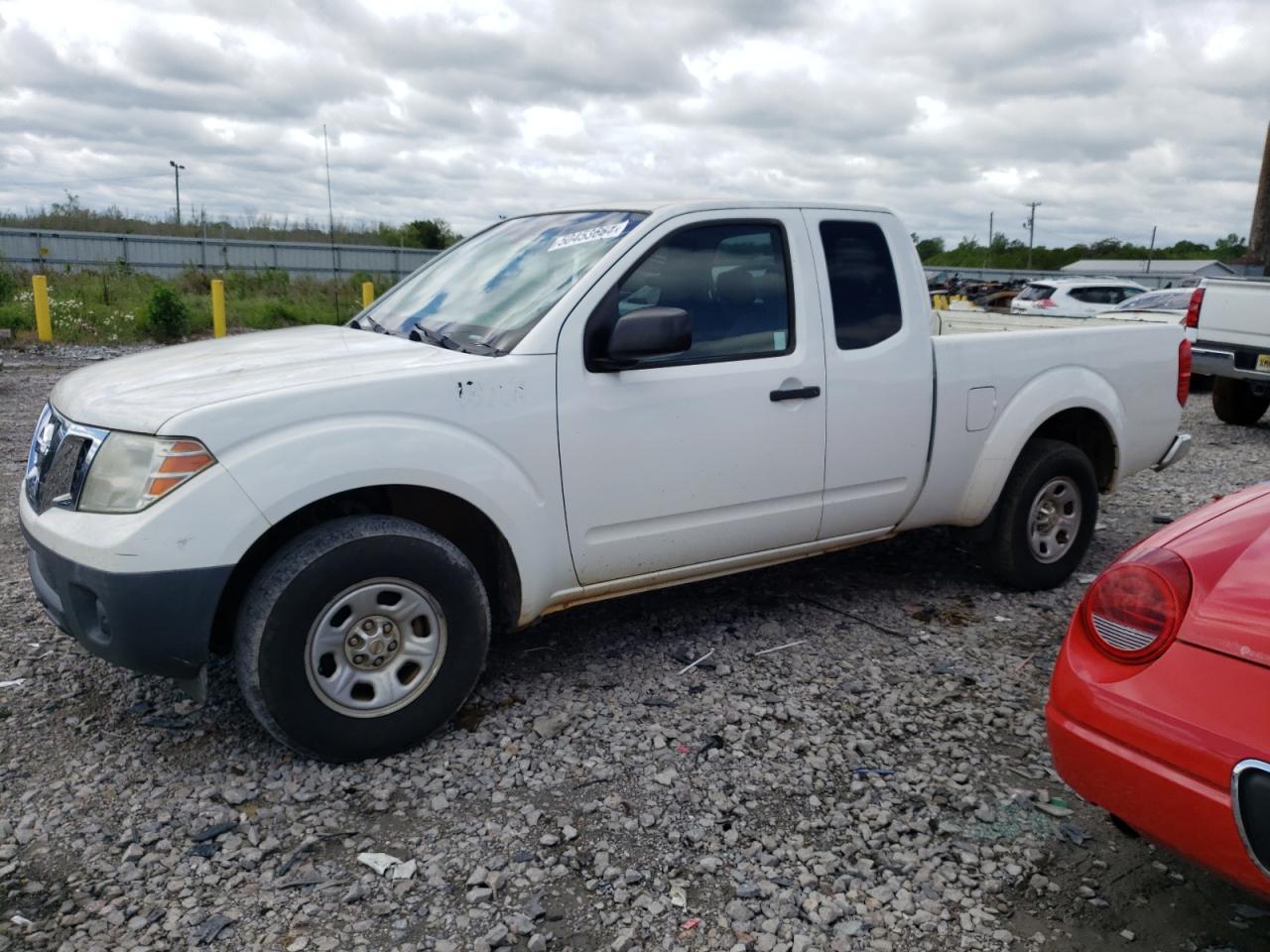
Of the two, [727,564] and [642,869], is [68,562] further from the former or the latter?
[727,564]

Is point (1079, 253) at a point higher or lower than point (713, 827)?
higher

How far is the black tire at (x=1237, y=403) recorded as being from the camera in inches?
428

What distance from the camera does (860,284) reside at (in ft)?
14.3

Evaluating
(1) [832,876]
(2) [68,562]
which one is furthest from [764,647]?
(2) [68,562]

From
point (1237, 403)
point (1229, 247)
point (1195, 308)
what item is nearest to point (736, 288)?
point (1195, 308)

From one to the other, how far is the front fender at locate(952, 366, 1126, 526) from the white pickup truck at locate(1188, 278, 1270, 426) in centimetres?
608

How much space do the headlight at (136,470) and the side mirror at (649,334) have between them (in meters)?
1.37

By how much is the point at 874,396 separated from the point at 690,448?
3.17ft

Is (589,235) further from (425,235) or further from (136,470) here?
(425,235)

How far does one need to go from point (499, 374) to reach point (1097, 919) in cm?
239

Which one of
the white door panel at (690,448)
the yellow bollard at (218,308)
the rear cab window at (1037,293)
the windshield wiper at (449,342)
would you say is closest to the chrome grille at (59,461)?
the windshield wiper at (449,342)

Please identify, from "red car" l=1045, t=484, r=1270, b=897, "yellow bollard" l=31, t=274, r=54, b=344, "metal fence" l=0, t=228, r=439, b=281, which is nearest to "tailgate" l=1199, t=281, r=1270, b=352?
"red car" l=1045, t=484, r=1270, b=897

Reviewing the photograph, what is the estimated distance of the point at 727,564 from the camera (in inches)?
163

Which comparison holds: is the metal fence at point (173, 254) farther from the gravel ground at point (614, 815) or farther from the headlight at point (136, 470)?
the headlight at point (136, 470)
